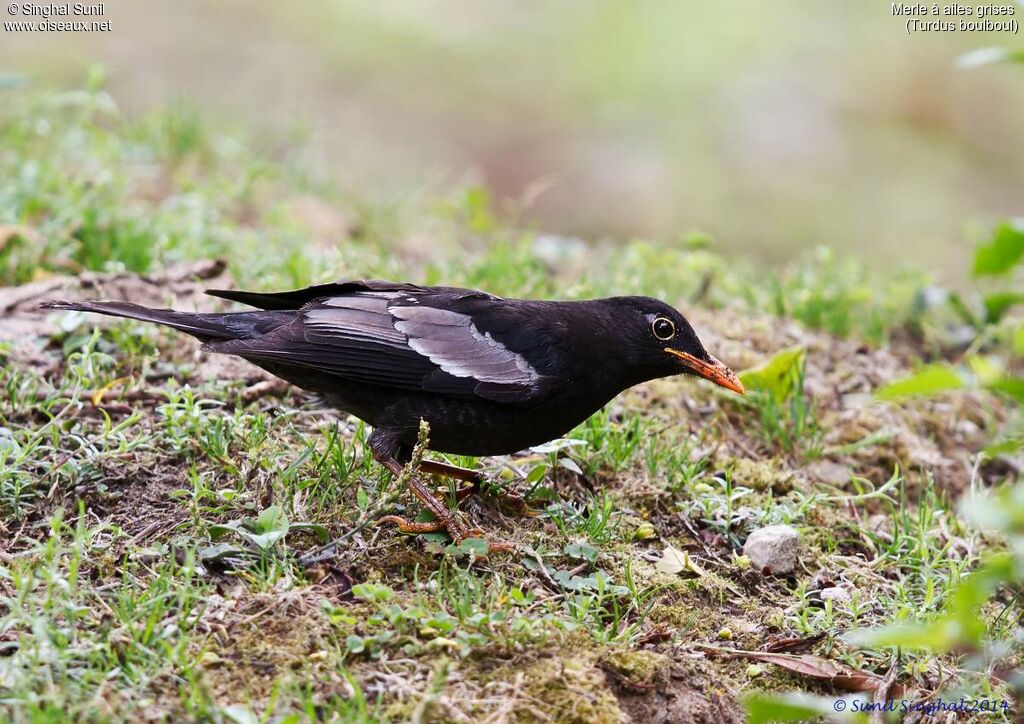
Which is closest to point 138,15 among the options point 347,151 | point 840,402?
point 347,151

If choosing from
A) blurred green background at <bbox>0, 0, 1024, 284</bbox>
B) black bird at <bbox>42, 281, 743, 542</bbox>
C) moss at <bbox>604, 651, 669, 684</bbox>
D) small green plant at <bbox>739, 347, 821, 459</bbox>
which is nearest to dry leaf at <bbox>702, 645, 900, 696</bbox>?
moss at <bbox>604, 651, 669, 684</bbox>

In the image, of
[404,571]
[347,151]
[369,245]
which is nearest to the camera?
[404,571]

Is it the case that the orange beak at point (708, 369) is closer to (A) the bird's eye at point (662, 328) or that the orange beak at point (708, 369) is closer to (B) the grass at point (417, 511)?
(A) the bird's eye at point (662, 328)

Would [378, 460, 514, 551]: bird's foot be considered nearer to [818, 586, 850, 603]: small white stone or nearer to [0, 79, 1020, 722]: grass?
[0, 79, 1020, 722]: grass

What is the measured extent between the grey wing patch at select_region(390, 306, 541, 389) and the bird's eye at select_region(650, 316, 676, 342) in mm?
611

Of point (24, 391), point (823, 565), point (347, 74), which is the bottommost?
point (823, 565)

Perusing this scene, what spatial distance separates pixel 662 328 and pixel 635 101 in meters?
9.02

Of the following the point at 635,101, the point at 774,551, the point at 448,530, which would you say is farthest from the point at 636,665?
the point at 635,101

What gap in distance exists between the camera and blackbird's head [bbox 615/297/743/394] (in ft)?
16.0

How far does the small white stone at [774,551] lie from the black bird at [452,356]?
2.41ft

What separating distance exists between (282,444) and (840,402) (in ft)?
10.7

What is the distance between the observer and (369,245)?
315 inches

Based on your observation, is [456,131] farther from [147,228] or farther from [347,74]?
[147,228]

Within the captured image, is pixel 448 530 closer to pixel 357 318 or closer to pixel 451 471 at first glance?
pixel 451 471
